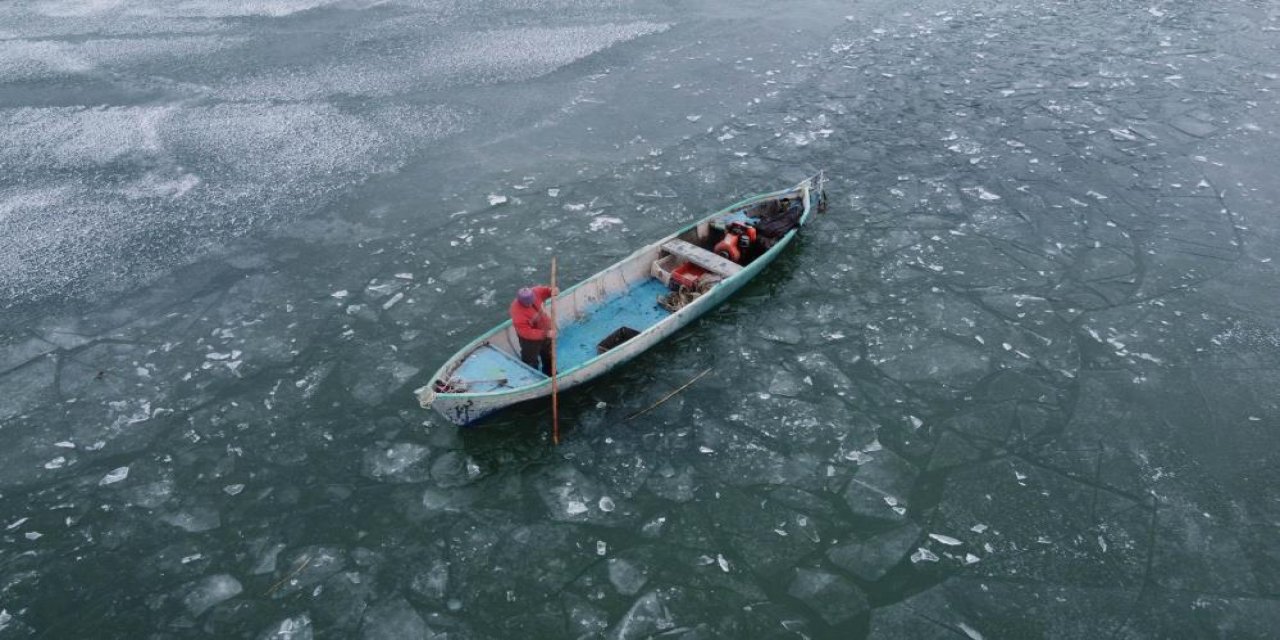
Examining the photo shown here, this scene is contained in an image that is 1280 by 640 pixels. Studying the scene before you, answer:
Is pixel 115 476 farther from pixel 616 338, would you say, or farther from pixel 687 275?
pixel 687 275

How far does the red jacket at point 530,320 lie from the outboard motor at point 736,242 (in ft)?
9.19

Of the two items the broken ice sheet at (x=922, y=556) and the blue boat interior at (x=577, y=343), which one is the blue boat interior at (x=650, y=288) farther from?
the broken ice sheet at (x=922, y=556)

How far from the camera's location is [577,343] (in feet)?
27.9

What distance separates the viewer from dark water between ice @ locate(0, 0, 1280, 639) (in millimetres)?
6250

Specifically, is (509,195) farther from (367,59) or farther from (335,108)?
(367,59)

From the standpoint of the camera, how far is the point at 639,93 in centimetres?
1440

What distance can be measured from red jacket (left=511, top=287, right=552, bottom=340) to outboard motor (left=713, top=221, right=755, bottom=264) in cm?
280

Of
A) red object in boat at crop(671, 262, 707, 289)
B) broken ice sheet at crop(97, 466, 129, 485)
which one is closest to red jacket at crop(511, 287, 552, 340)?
red object in boat at crop(671, 262, 707, 289)

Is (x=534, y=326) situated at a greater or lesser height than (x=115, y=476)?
greater

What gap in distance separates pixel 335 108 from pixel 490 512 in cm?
966

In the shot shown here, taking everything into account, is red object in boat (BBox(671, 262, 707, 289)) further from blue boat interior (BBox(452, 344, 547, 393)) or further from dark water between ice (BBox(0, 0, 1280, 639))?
blue boat interior (BBox(452, 344, 547, 393))

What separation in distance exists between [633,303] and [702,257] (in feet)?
3.41

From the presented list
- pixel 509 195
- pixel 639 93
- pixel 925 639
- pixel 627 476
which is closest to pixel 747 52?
pixel 639 93

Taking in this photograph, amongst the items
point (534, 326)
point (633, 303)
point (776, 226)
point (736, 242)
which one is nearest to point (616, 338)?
point (633, 303)
